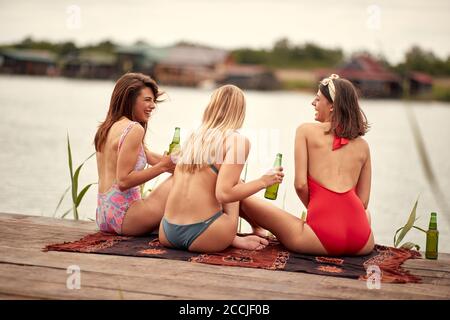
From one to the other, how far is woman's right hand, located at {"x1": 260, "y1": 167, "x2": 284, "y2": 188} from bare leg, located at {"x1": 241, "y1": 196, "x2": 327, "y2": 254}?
27 cm

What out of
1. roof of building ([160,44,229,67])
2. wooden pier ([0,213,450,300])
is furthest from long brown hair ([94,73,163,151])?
roof of building ([160,44,229,67])

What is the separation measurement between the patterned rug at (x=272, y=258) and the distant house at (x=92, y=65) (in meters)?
54.7

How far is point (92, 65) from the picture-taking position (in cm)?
5891

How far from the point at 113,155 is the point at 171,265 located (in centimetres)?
90

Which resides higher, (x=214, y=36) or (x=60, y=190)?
(x=214, y=36)

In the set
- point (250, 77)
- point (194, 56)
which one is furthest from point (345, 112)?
point (194, 56)

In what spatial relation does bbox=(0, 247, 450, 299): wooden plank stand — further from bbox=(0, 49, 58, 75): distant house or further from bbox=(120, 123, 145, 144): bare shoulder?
bbox=(0, 49, 58, 75): distant house

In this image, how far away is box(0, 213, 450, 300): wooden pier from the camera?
8.00 feet

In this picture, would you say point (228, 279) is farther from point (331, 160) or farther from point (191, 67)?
point (191, 67)

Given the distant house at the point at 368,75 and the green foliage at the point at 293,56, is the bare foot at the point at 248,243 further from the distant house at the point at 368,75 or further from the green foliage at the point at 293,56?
the green foliage at the point at 293,56
